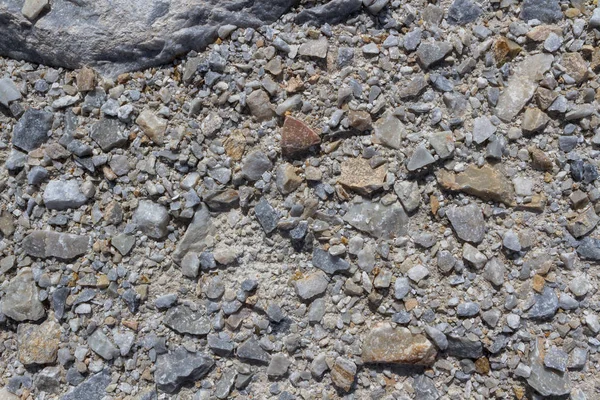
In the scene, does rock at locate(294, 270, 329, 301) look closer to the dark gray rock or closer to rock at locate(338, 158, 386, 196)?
rock at locate(338, 158, 386, 196)

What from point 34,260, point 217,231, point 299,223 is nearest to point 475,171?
point 299,223

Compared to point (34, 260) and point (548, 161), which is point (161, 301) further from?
point (548, 161)

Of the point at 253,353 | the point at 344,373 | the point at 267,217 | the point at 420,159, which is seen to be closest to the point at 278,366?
the point at 253,353

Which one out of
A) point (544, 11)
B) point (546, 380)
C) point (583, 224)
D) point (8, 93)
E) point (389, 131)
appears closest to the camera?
point (546, 380)

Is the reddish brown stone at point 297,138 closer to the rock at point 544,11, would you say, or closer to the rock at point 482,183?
the rock at point 482,183

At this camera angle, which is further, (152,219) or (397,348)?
(152,219)

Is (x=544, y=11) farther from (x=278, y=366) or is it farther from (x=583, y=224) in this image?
(x=278, y=366)
